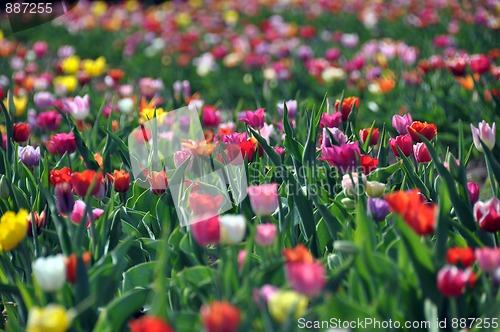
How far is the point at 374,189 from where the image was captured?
1900mm

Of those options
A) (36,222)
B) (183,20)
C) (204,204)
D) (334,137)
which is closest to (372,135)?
(334,137)

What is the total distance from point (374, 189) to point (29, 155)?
1201mm

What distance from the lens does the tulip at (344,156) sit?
1.97 metres

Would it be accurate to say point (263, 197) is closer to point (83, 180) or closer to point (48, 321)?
point (83, 180)

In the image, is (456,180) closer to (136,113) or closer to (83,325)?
(83,325)

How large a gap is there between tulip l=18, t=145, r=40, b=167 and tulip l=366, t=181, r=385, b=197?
1.16m

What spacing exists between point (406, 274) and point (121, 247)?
646 millimetres

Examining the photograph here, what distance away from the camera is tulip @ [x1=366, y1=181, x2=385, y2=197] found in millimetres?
1897

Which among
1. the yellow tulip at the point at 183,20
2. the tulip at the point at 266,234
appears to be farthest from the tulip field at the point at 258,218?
the yellow tulip at the point at 183,20

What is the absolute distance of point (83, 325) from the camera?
5.20 ft

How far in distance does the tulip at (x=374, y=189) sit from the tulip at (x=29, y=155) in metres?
1.16

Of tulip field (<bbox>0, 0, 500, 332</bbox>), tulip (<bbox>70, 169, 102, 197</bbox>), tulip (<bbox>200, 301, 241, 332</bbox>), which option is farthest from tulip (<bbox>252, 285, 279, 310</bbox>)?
tulip (<bbox>70, 169, 102, 197</bbox>)

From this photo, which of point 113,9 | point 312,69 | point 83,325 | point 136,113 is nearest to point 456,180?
point 83,325

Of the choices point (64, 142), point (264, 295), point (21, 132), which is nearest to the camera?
point (264, 295)
